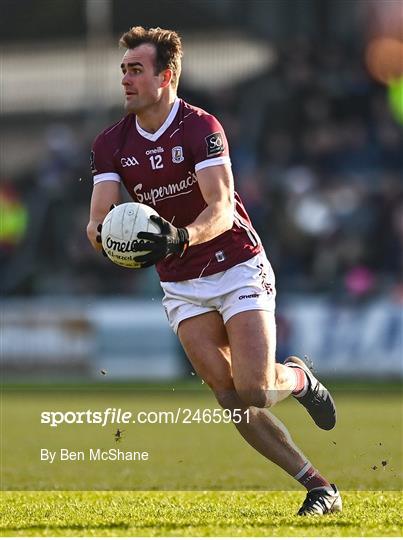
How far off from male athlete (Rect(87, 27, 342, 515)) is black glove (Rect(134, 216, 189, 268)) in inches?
14.5

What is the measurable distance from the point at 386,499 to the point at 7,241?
1464cm

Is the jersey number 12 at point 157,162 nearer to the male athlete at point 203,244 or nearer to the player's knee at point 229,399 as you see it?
the male athlete at point 203,244

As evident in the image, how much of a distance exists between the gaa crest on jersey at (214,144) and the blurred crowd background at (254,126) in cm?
1116

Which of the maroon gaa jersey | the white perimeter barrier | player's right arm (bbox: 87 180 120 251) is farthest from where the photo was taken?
the white perimeter barrier

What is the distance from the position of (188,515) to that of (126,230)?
167 centimetres

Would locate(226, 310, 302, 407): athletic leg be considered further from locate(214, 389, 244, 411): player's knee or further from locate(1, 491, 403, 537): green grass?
locate(1, 491, 403, 537): green grass

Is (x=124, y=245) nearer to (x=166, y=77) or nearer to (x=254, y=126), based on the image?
(x=166, y=77)

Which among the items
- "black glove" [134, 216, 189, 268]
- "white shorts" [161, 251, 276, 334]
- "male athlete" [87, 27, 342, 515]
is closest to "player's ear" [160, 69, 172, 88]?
"male athlete" [87, 27, 342, 515]

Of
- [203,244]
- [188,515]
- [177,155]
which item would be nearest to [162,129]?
[177,155]

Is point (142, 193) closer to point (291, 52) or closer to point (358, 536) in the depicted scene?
point (358, 536)

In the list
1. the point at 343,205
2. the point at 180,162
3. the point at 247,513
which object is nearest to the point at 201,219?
the point at 180,162

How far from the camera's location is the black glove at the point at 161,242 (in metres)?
6.20

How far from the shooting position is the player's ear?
6914mm

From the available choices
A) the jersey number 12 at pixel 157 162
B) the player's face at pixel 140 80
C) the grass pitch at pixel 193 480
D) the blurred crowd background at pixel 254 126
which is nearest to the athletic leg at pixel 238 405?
the grass pitch at pixel 193 480
